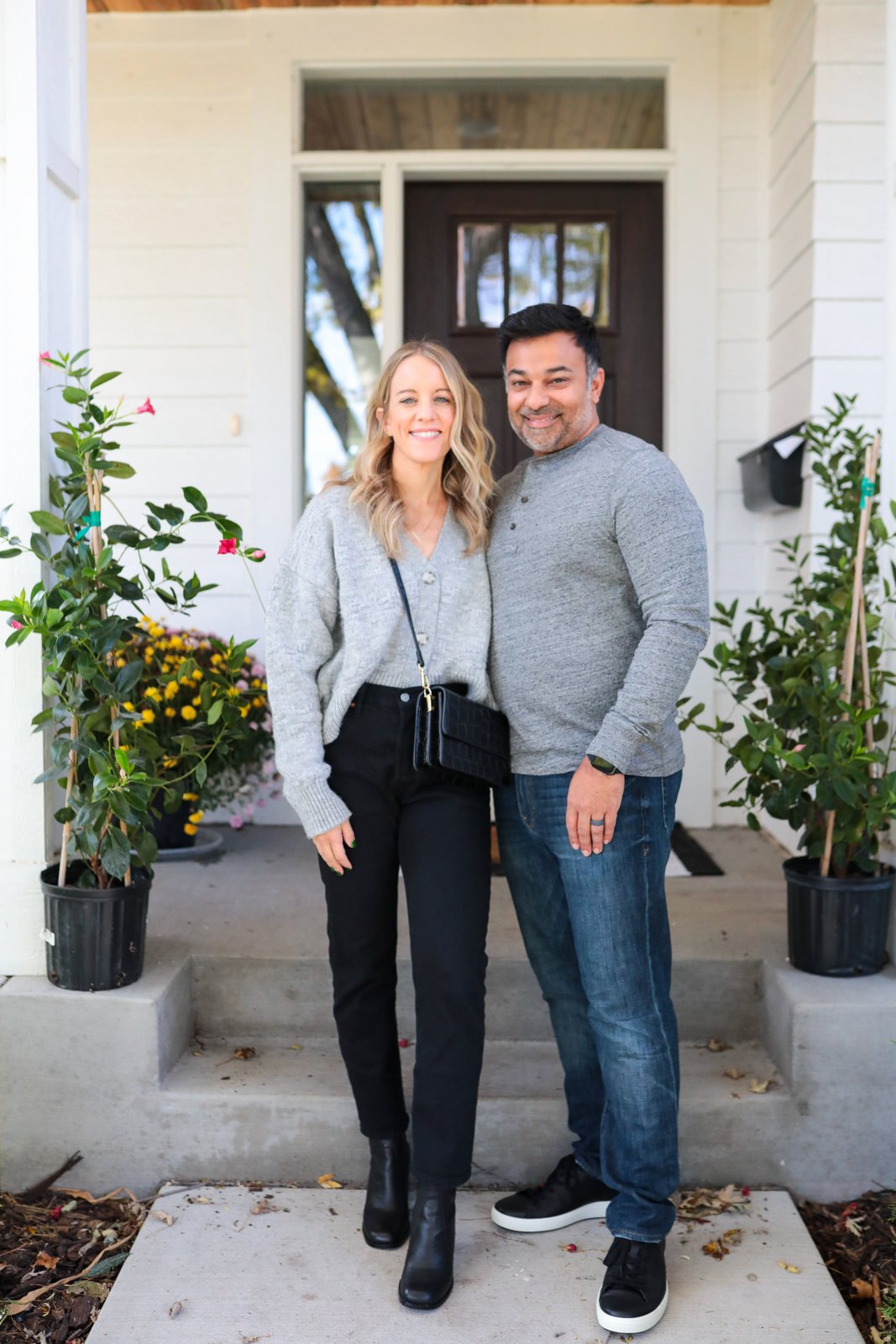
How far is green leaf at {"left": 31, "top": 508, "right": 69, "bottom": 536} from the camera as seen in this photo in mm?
2299

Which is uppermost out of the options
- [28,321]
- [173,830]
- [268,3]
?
[268,3]

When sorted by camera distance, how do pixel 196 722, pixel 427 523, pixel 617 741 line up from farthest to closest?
pixel 196 722
pixel 427 523
pixel 617 741

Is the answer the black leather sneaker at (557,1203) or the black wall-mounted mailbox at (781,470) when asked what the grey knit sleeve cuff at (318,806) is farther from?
the black wall-mounted mailbox at (781,470)

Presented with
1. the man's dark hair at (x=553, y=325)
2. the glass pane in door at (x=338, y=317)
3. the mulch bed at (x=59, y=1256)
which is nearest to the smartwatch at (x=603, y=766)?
the man's dark hair at (x=553, y=325)

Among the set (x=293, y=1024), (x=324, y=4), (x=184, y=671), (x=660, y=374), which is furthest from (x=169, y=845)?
(x=324, y=4)

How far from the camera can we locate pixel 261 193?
13.2 feet

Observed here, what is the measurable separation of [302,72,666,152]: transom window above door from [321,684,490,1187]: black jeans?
2.85 m

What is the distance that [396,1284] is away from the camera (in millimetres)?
2012

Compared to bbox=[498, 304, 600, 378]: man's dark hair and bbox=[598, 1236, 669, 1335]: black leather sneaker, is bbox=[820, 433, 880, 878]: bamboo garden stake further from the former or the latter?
bbox=[598, 1236, 669, 1335]: black leather sneaker

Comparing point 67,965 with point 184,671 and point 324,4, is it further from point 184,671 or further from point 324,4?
point 324,4

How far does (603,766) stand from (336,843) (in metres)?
0.48

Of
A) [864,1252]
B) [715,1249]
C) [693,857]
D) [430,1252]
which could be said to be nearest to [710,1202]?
[715,1249]

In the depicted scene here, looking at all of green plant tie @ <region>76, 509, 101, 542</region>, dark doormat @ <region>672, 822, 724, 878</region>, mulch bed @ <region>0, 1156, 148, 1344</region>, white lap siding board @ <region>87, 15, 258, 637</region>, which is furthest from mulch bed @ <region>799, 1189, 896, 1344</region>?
white lap siding board @ <region>87, 15, 258, 637</region>

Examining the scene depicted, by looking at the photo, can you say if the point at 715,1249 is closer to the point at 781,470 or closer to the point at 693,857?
the point at 693,857
